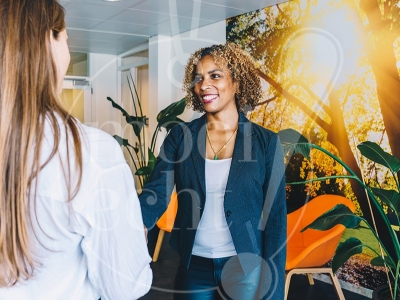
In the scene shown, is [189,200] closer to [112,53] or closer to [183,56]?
[183,56]

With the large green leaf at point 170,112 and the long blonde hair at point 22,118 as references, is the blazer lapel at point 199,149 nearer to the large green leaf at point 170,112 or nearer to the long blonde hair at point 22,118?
the long blonde hair at point 22,118

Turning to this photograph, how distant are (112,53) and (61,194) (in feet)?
27.4

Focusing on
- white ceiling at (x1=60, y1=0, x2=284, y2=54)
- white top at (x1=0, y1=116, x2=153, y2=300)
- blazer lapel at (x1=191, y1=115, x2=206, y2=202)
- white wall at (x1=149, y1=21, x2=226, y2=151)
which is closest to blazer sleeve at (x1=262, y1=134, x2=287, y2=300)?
blazer lapel at (x1=191, y1=115, x2=206, y2=202)

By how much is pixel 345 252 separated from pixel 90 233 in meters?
2.18

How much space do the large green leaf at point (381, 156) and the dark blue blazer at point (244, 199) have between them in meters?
1.05

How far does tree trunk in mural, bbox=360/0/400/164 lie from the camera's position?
3602 mm

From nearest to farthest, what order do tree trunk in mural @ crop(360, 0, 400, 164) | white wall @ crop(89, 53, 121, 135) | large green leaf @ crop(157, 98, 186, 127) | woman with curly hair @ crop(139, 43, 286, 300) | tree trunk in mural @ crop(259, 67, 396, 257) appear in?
woman with curly hair @ crop(139, 43, 286, 300) < tree trunk in mural @ crop(360, 0, 400, 164) < tree trunk in mural @ crop(259, 67, 396, 257) < large green leaf @ crop(157, 98, 186, 127) < white wall @ crop(89, 53, 121, 135)

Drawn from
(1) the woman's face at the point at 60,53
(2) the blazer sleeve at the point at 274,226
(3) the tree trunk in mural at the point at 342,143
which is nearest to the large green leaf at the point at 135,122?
(3) the tree trunk in mural at the point at 342,143

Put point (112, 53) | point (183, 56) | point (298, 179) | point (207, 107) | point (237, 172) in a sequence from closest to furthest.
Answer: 1. point (237, 172)
2. point (207, 107)
3. point (298, 179)
4. point (183, 56)
5. point (112, 53)

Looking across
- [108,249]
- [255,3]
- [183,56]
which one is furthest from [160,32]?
[108,249]

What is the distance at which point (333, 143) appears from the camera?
4.16m

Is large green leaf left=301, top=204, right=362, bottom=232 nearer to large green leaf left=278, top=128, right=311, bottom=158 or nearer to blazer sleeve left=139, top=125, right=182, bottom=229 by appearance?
large green leaf left=278, top=128, right=311, bottom=158

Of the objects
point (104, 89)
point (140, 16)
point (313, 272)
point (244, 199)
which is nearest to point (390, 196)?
point (313, 272)

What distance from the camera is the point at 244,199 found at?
5.88ft
